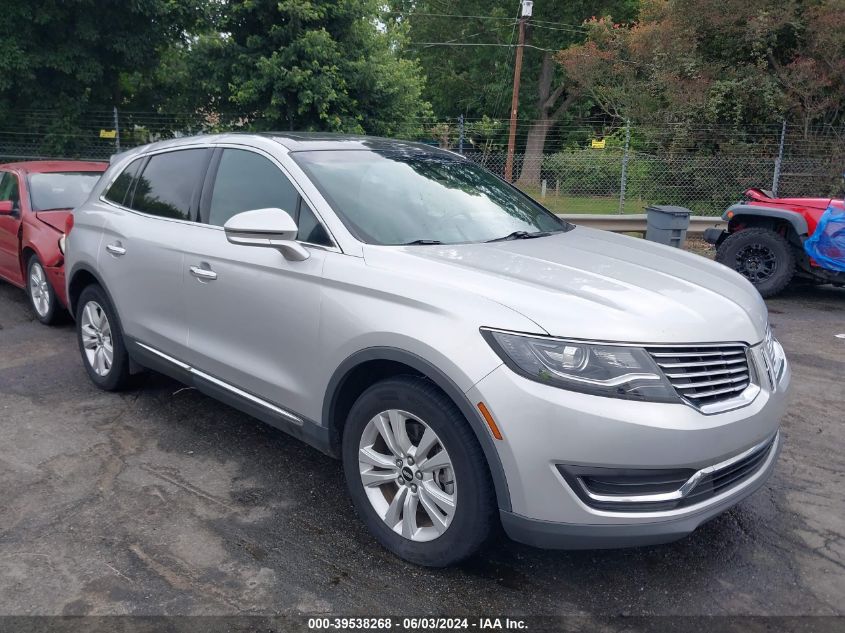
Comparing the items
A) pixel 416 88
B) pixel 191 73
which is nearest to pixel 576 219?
pixel 416 88

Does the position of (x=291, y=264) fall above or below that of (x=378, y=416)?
above

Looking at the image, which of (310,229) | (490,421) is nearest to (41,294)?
(310,229)

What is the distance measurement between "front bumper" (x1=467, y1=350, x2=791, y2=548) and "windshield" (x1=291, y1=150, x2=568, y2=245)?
45.1 inches

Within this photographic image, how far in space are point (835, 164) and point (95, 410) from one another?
13.3m

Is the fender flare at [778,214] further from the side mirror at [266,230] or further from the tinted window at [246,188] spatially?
the side mirror at [266,230]

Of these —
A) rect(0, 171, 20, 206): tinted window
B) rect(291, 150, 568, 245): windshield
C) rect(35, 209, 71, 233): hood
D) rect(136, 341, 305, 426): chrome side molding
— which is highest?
rect(291, 150, 568, 245): windshield

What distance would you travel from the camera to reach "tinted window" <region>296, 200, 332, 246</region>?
3.34m

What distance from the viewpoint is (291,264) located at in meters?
3.35

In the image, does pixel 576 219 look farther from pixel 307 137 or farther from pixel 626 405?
pixel 626 405

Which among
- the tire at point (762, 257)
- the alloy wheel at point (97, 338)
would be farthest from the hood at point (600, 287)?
the tire at point (762, 257)

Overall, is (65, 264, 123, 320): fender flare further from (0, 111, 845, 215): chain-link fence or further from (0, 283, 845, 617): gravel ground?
(0, 111, 845, 215): chain-link fence

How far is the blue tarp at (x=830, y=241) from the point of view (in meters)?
7.44

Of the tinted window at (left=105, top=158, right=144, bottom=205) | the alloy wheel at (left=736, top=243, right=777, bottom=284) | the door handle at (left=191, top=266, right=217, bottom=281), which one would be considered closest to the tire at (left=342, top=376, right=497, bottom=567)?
the door handle at (left=191, top=266, right=217, bottom=281)

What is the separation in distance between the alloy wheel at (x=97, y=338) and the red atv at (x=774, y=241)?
6.56m
